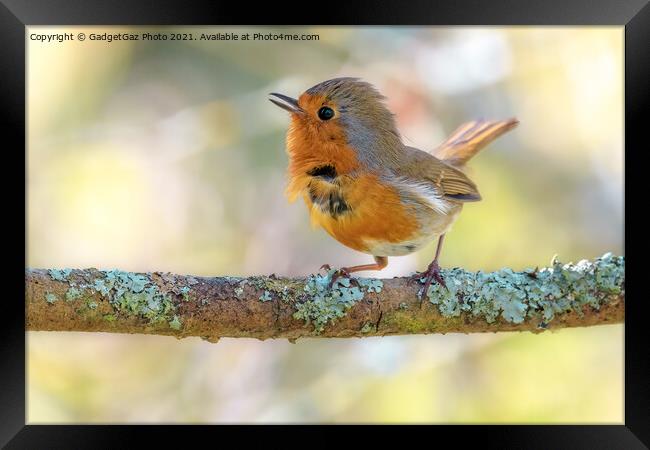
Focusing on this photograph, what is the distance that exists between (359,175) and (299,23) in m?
0.96

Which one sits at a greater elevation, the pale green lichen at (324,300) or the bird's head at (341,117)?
the bird's head at (341,117)

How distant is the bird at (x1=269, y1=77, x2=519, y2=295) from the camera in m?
4.05

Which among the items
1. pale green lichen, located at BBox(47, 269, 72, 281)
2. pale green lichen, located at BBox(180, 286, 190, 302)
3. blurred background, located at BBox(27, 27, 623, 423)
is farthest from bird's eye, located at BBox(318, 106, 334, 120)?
pale green lichen, located at BBox(47, 269, 72, 281)

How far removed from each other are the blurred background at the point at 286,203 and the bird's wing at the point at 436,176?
347 millimetres

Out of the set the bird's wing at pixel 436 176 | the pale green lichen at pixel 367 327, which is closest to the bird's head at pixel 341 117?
the bird's wing at pixel 436 176

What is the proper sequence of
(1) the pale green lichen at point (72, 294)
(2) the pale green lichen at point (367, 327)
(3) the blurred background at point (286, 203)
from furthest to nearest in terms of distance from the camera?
(3) the blurred background at point (286, 203) < (2) the pale green lichen at point (367, 327) < (1) the pale green lichen at point (72, 294)

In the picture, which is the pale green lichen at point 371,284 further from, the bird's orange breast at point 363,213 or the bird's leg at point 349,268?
the bird's orange breast at point 363,213

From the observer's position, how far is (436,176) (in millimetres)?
4727

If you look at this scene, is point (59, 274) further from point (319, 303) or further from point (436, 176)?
point (436, 176)

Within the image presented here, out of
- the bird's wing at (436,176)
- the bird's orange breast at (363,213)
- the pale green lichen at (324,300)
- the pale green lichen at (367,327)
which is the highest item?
the bird's wing at (436,176)

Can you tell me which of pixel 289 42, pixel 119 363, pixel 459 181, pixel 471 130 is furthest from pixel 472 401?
pixel 289 42

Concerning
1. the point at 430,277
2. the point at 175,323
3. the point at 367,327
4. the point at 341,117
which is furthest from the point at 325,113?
the point at 175,323

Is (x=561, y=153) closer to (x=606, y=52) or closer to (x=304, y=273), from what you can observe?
(x=606, y=52)

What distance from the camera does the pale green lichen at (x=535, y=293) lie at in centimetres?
367
